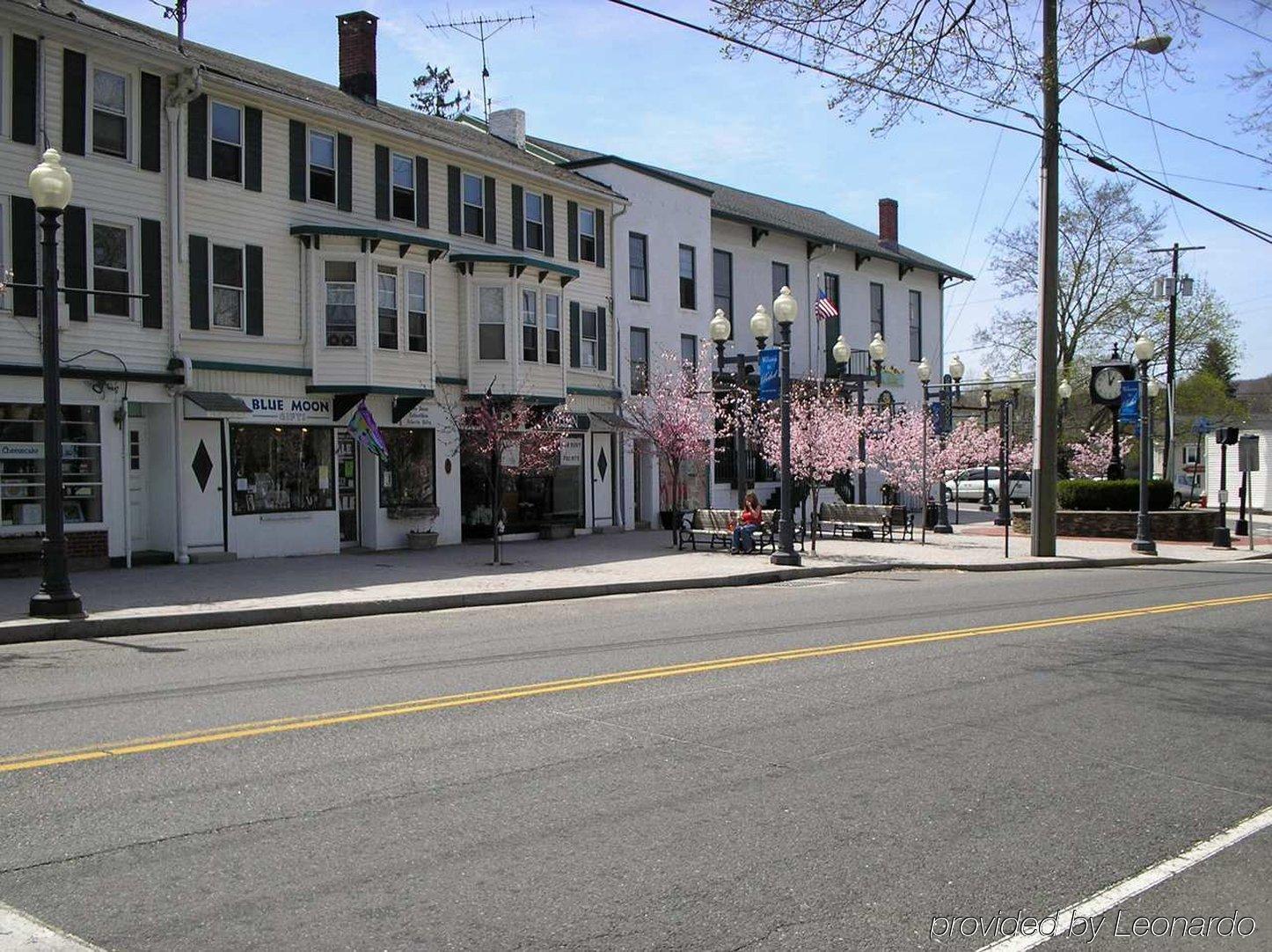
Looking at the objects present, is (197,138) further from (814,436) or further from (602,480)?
(814,436)

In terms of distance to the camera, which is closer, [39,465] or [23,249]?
[23,249]

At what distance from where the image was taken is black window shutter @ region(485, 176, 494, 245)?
90.3 feet

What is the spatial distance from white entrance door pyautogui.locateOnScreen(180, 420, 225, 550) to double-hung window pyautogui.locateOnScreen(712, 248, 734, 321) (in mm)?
19319

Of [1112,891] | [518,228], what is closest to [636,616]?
[1112,891]

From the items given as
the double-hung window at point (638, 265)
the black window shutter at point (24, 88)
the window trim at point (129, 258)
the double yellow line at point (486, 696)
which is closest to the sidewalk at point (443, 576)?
the window trim at point (129, 258)

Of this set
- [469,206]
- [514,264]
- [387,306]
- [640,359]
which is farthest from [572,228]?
[387,306]

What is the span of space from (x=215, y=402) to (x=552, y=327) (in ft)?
31.7

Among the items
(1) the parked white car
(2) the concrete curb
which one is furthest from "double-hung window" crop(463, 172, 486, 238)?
(1) the parked white car

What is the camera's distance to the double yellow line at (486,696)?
6941 millimetres

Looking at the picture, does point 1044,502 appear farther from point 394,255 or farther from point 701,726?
point 701,726

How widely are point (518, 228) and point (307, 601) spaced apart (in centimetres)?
1533

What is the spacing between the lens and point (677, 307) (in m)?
34.3

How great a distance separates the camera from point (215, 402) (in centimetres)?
2092

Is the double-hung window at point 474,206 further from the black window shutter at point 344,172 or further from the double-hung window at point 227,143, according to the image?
the double-hung window at point 227,143
